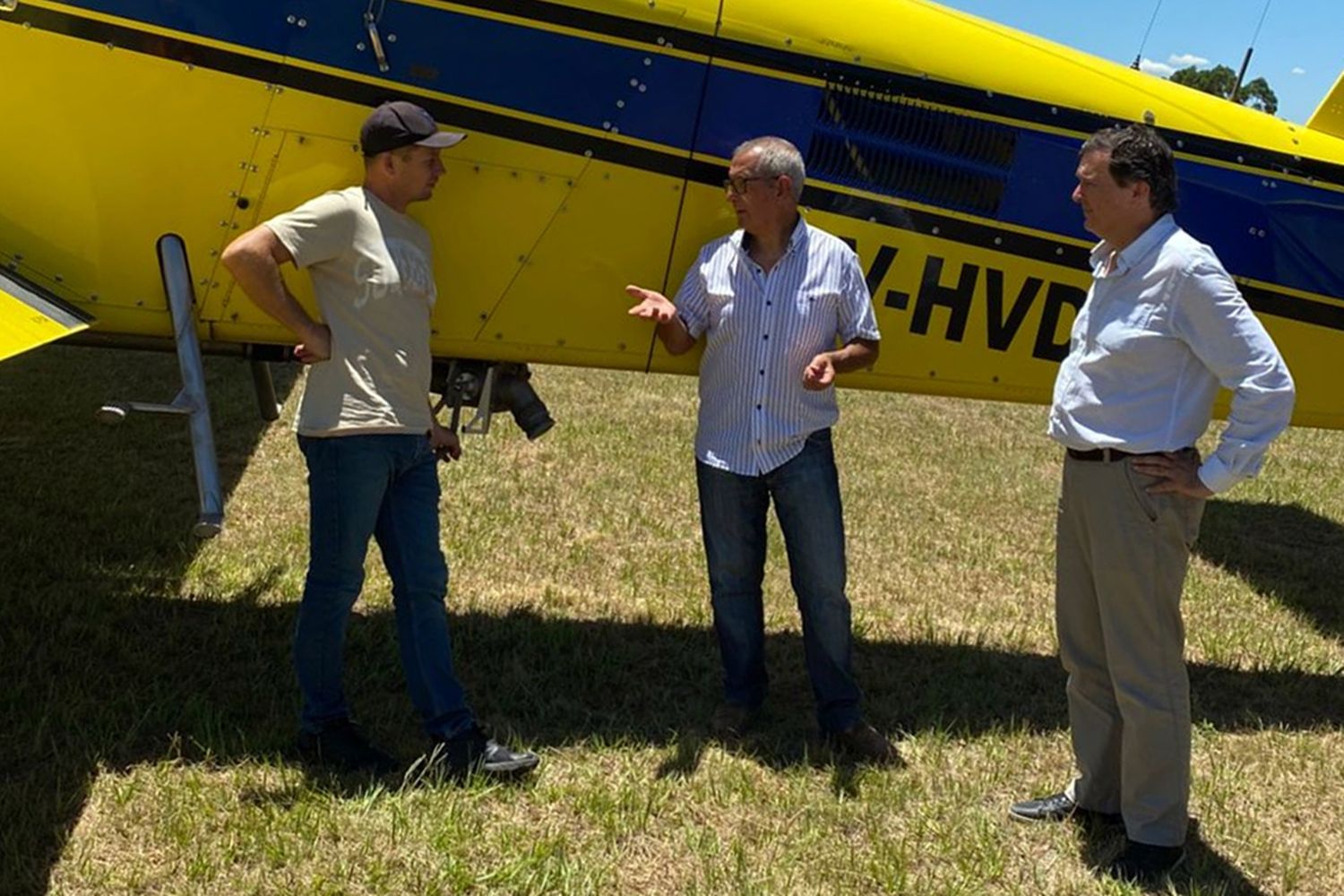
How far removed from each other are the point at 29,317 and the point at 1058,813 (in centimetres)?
351

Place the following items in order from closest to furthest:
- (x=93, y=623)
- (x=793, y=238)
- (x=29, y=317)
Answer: (x=29, y=317) < (x=793, y=238) < (x=93, y=623)

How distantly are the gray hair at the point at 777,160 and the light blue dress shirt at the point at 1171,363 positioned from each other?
3.10 ft

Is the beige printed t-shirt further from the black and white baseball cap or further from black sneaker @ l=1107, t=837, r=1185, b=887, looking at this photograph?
black sneaker @ l=1107, t=837, r=1185, b=887

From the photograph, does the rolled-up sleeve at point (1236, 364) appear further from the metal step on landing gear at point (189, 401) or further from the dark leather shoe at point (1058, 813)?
the metal step on landing gear at point (189, 401)

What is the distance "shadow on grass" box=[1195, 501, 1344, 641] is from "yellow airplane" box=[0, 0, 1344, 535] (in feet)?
5.42

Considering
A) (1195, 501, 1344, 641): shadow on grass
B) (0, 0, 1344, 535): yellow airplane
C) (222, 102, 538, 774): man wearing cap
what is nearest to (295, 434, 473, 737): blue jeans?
(222, 102, 538, 774): man wearing cap

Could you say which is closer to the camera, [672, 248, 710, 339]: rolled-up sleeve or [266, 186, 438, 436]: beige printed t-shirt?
[266, 186, 438, 436]: beige printed t-shirt

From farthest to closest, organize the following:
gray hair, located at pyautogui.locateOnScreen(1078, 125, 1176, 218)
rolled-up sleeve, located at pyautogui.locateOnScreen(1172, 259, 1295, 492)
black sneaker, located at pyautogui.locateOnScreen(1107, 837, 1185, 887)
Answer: black sneaker, located at pyautogui.locateOnScreen(1107, 837, 1185, 887) < gray hair, located at pyautogui.locateOnScreen(1078, 125, 1176, 218) < rolled-up sleeve, located at pyautogui.locateOnScreen(1172, 259, 1295, 492)

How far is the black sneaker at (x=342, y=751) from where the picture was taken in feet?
11.7

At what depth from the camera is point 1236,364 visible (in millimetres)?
2855

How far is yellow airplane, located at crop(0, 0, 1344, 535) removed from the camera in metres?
3.76

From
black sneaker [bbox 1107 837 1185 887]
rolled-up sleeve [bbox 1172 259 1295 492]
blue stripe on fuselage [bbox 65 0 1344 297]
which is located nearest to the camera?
rolled-up sleeve [bbox 1172 259 1295 492]

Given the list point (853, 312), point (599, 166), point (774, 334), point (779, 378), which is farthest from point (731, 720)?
point (599, 166)

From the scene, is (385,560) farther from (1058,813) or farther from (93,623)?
(1058,813)
